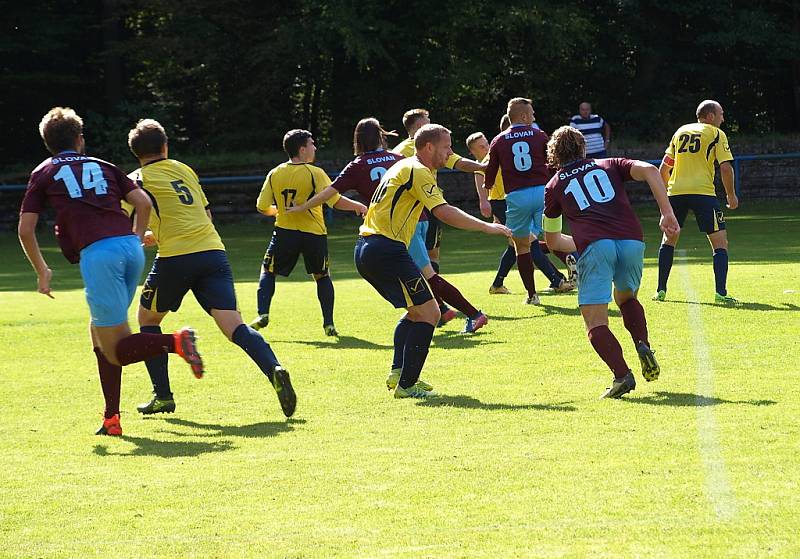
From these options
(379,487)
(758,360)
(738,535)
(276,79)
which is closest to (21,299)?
(758,360)

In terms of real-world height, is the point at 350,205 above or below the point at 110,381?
above

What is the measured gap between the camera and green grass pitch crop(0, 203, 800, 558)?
5.26 metres

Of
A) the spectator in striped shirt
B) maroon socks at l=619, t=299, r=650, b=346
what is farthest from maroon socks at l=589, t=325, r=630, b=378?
the spectator in striped shirt

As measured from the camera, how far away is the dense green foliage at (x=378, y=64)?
102 ft

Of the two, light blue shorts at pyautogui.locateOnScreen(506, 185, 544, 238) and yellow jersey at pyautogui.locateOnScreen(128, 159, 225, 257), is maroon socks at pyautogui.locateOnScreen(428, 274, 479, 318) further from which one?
yellow jersey at pyautogui.locateOnScreen(128, 159, 225, 257)

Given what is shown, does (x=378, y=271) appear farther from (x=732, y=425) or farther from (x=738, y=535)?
(x=738, y=535)

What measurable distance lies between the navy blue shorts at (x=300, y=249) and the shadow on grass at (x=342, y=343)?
2.59 feet

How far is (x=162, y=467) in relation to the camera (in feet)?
22.7

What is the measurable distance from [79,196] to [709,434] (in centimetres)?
380

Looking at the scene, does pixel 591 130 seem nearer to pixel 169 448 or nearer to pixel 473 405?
pixel 473 405

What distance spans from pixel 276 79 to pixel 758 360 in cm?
2486

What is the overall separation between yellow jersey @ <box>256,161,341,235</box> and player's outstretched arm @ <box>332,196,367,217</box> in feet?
2.27

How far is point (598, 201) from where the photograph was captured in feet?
27.6

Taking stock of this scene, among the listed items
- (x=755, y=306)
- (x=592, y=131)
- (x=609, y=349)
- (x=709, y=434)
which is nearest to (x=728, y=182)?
(x=755, y=306)
